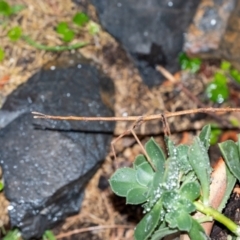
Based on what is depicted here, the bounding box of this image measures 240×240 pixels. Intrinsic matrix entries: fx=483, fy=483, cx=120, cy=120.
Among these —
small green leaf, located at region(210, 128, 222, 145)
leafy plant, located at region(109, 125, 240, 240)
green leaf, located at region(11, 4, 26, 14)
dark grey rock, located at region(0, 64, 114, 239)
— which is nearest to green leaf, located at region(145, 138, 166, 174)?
leafy plant, located at region(109, 125, 240, 240)

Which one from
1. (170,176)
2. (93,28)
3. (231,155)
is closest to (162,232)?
(170,176)

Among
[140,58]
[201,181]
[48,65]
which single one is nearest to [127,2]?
[140,58]

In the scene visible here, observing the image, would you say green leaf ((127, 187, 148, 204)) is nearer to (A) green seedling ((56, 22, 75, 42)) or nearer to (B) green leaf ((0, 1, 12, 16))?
(A) green seedling ((56, 22, 75, 42))

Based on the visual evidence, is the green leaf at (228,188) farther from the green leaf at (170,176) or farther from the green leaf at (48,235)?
the green leaf at (48,235)

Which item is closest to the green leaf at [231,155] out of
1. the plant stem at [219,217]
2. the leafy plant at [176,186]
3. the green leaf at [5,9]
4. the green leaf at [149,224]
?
the leafy plant at [176,186]

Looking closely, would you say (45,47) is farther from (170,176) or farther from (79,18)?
(170,176)

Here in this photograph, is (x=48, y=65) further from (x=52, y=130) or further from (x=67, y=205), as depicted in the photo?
(x=67, y=205)
